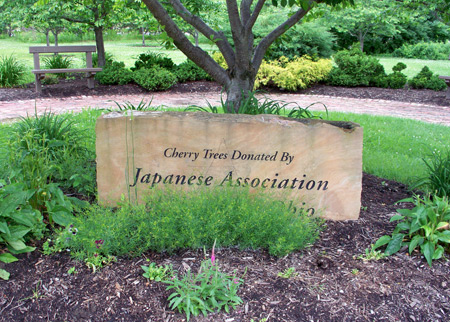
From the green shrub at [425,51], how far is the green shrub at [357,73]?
17.2m

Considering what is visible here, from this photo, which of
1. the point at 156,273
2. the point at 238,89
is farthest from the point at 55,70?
the point at 156,273

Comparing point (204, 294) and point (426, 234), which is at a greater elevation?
point (426, 234)

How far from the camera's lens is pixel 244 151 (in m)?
3.39

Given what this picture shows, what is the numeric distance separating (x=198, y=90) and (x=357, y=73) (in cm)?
482

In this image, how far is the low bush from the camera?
37.1ft

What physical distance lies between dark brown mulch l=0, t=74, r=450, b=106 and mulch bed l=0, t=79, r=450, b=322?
24.6ft

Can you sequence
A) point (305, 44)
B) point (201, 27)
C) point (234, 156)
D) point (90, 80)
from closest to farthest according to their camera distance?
point (234, 156) < point (201, 27) < point (90, 80) < point (305, 44)

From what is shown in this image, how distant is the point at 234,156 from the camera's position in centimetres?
340

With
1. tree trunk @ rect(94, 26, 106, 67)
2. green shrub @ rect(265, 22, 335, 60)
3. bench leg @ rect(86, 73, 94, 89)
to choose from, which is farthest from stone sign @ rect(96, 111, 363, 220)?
green shrub @ rect(265, 22, 335, 60)

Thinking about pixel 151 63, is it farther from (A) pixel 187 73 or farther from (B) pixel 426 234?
(B) pixel 426 234

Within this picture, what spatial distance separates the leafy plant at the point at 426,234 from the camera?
2.90 meters

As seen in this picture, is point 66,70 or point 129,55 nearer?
point 66,70

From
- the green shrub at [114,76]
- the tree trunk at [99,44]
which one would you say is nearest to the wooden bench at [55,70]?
the green shrub at [114,76]

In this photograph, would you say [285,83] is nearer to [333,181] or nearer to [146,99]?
[146,99]
